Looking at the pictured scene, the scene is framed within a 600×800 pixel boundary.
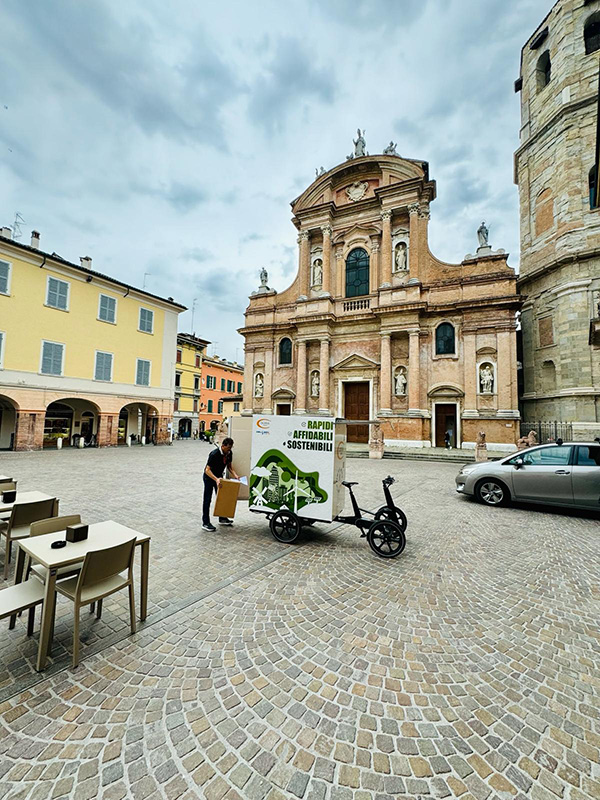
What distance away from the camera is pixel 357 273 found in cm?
2467

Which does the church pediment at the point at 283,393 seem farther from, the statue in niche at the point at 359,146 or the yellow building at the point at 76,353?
the statue in niche at the point at 359,146

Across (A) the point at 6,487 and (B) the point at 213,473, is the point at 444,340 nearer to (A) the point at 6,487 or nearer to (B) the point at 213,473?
(B) the point at 213,473

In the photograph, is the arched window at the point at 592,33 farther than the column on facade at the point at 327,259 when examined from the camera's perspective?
No

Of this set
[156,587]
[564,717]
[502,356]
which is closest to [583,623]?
[564,717]

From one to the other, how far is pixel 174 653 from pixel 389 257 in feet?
79.9

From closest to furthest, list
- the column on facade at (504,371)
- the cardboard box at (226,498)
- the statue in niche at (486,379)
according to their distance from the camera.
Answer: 1. the cardboard box at (226,498)
2. the column on facade at (504,371)
3. the statue in niche at (486,379)

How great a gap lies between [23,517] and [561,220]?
26.9 meters

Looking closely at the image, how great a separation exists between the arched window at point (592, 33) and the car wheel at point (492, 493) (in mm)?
28036

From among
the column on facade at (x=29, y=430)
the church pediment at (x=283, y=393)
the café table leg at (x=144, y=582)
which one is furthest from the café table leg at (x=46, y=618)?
the church pediment at (x=283, y=393)

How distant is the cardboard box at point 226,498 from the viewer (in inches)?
228

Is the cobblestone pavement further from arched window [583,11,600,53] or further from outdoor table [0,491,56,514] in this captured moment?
arched window [583,11,600,53]

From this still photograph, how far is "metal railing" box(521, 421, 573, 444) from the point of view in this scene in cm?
1776

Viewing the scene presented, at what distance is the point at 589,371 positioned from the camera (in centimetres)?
1762

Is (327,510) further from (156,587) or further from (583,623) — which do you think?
(583,623)
